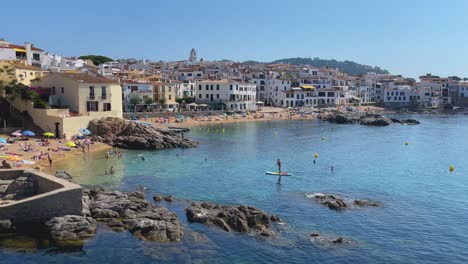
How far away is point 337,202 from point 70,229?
17.9m

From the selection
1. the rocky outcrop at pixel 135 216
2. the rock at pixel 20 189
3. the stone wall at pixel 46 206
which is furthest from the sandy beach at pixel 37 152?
the stone wall at pixel 46 206

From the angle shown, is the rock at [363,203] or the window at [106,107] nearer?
the rock at [363,203]

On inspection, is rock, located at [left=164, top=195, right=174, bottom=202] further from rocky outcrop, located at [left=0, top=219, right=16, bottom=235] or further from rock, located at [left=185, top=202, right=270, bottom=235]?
rocky outcrop, located at [left=0, top=219, right=16, bottom=235]

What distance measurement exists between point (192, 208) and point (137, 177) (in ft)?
43.8

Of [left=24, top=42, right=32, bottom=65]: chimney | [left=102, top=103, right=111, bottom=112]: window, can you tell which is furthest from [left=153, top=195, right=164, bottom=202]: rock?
[left=24, top=42, right=32, bottom=65]: chimney

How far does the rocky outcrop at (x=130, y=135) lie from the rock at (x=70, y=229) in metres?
32.2

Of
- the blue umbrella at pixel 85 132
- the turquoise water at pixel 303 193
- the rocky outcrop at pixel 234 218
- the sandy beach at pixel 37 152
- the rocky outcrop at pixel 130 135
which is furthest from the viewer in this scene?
the rocky outcrop at pixel 130 135

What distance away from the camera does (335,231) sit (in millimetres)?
27312

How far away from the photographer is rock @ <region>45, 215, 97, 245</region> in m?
24.4

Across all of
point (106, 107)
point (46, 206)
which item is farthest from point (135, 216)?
point (106, 107)

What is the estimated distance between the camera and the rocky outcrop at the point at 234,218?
88.0 feet

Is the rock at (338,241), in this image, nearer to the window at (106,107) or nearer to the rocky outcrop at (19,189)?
the rocky outcrop at (19,189)

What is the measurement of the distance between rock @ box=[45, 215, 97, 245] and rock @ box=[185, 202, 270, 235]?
6.13 metres

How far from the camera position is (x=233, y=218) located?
2748 cm
